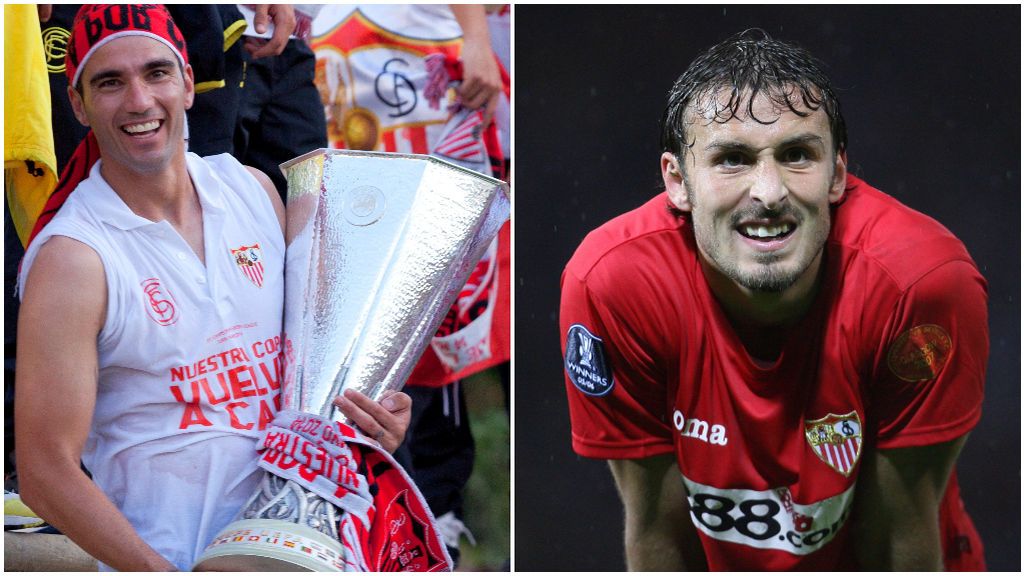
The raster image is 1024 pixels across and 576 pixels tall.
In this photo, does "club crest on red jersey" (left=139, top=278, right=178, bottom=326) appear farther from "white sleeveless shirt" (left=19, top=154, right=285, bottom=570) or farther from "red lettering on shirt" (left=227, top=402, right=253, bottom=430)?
"red lettering on shirt" (left=227, top=402, right=253, bottom=430)

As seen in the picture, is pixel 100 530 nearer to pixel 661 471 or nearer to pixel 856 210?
pixel 661 471

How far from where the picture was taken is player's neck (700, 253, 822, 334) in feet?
8.62

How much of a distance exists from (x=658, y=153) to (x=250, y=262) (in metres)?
0.86

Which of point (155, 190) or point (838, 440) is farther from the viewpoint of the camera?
point (838, 440)

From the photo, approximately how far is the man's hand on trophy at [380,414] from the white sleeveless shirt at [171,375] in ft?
0.58

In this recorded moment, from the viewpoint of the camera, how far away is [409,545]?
2439 millimetres

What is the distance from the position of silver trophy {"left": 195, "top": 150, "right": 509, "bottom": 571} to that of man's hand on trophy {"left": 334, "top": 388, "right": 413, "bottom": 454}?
2 centimetres

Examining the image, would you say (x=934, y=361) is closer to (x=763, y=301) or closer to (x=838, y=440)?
(x=838, y=440)

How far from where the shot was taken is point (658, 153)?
276cm

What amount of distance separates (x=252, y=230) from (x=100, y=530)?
620mm

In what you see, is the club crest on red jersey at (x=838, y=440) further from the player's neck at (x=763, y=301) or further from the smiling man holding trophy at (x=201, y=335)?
the smiling man holding trophy at (x=201, y=335)

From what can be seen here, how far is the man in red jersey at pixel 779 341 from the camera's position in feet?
8.52

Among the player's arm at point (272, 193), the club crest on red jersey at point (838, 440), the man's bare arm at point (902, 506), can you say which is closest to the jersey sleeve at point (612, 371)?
the club crest on red jersey at point (838, 440)

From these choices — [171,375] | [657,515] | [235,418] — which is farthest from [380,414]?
[657,515]
